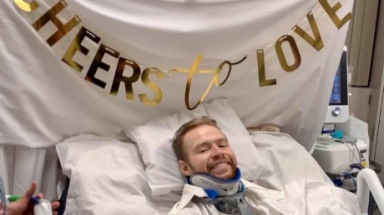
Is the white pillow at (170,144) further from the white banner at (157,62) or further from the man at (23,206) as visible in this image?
the man at (23,206)

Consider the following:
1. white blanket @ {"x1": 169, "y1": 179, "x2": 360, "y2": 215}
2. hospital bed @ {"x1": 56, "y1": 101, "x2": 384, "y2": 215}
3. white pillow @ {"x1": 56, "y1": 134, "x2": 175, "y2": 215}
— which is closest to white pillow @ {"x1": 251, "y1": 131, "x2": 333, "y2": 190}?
hospital bed @ {"x1": 56, "y1": 101, "x2": 384, "y2": 215}

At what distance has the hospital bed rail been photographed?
4.96 ft

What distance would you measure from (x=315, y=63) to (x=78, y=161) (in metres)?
1.14

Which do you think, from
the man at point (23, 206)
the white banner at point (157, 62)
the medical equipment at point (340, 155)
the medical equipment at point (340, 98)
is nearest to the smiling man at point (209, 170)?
the white banner at point (157, 62)

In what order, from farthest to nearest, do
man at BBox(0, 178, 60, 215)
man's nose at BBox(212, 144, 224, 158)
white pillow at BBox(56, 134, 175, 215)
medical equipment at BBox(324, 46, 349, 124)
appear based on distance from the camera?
medical equipment at BBox(324, 46, 349, 124) → man's nose at BBox(212, 144, 224, 158) → white pillow at BBox(56, 134, 175, 215) → man at BBox(0, 178, 60, 215)

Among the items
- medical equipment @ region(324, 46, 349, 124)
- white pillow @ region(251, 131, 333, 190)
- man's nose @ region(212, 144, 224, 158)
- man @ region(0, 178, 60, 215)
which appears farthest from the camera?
medical equipment @ region(324, 46, 349, 124)

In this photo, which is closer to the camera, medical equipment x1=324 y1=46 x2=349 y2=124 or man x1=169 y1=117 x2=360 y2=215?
man x1=169 y1=117 x2=360 y2=215

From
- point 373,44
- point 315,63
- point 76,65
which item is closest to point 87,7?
point 76,65

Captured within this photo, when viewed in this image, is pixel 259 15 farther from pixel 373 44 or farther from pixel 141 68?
pixel 373 44

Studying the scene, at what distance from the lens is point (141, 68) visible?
1.97m

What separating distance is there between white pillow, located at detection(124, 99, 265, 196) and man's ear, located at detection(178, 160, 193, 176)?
1.2 inches

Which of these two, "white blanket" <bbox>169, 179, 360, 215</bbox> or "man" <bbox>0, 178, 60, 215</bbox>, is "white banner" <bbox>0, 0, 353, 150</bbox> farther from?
"white blanket" <bbox>169, 179, 360, 215</bbox>

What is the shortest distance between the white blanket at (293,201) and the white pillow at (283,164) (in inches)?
4.2

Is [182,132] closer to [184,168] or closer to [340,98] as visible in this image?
[184,168]
